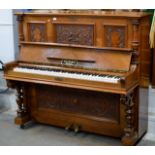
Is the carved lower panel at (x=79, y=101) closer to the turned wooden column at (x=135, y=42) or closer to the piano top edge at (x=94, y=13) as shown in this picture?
the turned wooden column at (x=135, y=42)

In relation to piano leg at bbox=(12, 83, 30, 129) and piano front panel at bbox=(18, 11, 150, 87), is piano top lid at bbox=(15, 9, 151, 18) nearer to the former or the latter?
piano front panel at bbox=(18, 11, 150, 87)

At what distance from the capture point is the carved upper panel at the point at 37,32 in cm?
308

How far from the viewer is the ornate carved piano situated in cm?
265

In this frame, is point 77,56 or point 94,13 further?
point 77,56

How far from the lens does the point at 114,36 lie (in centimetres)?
273

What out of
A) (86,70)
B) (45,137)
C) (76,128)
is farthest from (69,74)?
(45,137)

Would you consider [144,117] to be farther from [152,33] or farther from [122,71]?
[152,33]

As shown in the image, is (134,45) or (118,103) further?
(118,103)

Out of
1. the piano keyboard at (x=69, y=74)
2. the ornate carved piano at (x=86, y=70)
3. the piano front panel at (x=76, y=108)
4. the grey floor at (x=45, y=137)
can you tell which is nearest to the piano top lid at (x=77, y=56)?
the ornate carved piano at (x=86, y=70)

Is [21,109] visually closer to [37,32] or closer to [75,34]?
[37,32]

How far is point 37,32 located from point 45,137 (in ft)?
3.49

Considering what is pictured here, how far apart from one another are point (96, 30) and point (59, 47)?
16.5 inches
